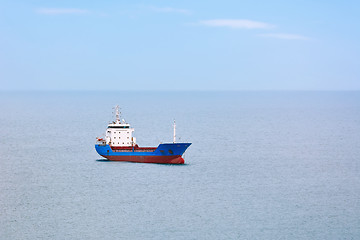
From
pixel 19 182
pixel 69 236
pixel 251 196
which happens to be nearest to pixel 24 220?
pixel 69 236

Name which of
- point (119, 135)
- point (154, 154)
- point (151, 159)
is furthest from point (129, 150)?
point (154, 154)

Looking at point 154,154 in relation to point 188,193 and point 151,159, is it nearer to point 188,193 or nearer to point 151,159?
point 151,159

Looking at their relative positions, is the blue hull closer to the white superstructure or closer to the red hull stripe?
the red hull stripe

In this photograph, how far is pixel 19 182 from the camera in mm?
70188

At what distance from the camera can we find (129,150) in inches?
3290

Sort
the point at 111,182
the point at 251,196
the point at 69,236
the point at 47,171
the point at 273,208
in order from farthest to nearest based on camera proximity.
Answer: the point at 47,171 < the point at 111,182 < the point at 251,196 < the point at 273,208 < the point at 69,236

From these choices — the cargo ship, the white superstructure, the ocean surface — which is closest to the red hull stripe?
the cargo ship

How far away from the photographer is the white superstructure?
276ft

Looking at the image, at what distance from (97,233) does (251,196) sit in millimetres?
18806

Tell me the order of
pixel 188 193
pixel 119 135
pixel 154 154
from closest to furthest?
pixel 188 193, pixel 154 154, pixel 119 135

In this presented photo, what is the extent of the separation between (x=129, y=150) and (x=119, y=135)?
8.47 feet

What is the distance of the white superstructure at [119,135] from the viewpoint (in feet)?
276

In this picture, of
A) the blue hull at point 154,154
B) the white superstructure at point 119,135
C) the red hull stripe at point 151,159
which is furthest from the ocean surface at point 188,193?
the white superstructure at point 119,135

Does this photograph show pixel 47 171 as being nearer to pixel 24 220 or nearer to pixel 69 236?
pixel 24 220
